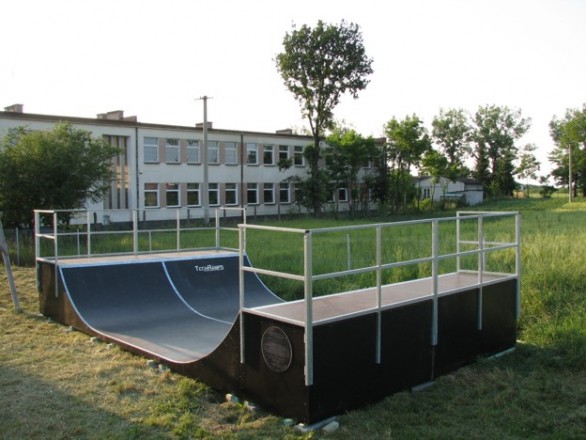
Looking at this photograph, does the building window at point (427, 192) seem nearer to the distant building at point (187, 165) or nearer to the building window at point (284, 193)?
the distant building at point (187, 165)

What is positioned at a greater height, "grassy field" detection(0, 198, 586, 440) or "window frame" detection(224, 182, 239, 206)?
"window frame" detection(224, 182, 239, 206)

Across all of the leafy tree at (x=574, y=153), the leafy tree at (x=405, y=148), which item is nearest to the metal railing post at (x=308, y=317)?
the leafy tree at (x=405, y=148)

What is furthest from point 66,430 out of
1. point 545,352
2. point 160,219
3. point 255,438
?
point 160,219

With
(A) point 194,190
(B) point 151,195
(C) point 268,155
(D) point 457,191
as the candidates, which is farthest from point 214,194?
(D) point 457,191

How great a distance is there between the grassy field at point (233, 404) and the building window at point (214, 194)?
28.4 metres

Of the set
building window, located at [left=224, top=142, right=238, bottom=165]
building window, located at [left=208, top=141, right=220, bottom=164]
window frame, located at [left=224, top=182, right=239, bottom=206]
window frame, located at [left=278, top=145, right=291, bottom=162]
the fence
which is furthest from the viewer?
window frame, located at [left=278, top=145, right=291, bottom=162]

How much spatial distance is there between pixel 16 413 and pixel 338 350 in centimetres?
297

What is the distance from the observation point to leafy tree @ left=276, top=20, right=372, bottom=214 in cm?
4094

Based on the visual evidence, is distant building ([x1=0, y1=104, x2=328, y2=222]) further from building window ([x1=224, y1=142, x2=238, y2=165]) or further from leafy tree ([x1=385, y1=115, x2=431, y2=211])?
leafy tree ([x1=385, y1=115, x2=431, y2=211])

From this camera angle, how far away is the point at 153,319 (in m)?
9.22

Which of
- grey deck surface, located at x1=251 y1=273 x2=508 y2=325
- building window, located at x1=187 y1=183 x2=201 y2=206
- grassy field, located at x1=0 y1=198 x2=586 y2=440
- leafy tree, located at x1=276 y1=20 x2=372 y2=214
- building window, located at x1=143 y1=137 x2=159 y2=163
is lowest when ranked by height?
grassy field, located at x1=0 y1=198 x2=586 y2=440

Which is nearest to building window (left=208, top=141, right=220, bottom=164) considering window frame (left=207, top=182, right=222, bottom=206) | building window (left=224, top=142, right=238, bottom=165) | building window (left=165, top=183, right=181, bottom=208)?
building window (left=224, top=142, right=238, bottom=165)

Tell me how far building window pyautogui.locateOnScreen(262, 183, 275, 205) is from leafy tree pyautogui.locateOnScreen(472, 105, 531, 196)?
4140 cm

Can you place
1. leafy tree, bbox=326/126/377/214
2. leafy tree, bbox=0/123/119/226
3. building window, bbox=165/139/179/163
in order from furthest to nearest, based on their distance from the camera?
leafy tree, bbox=326/126/377/214 < building window, bbox=165/139/179/163 < leafy tree, bbox=0/123/119/226
